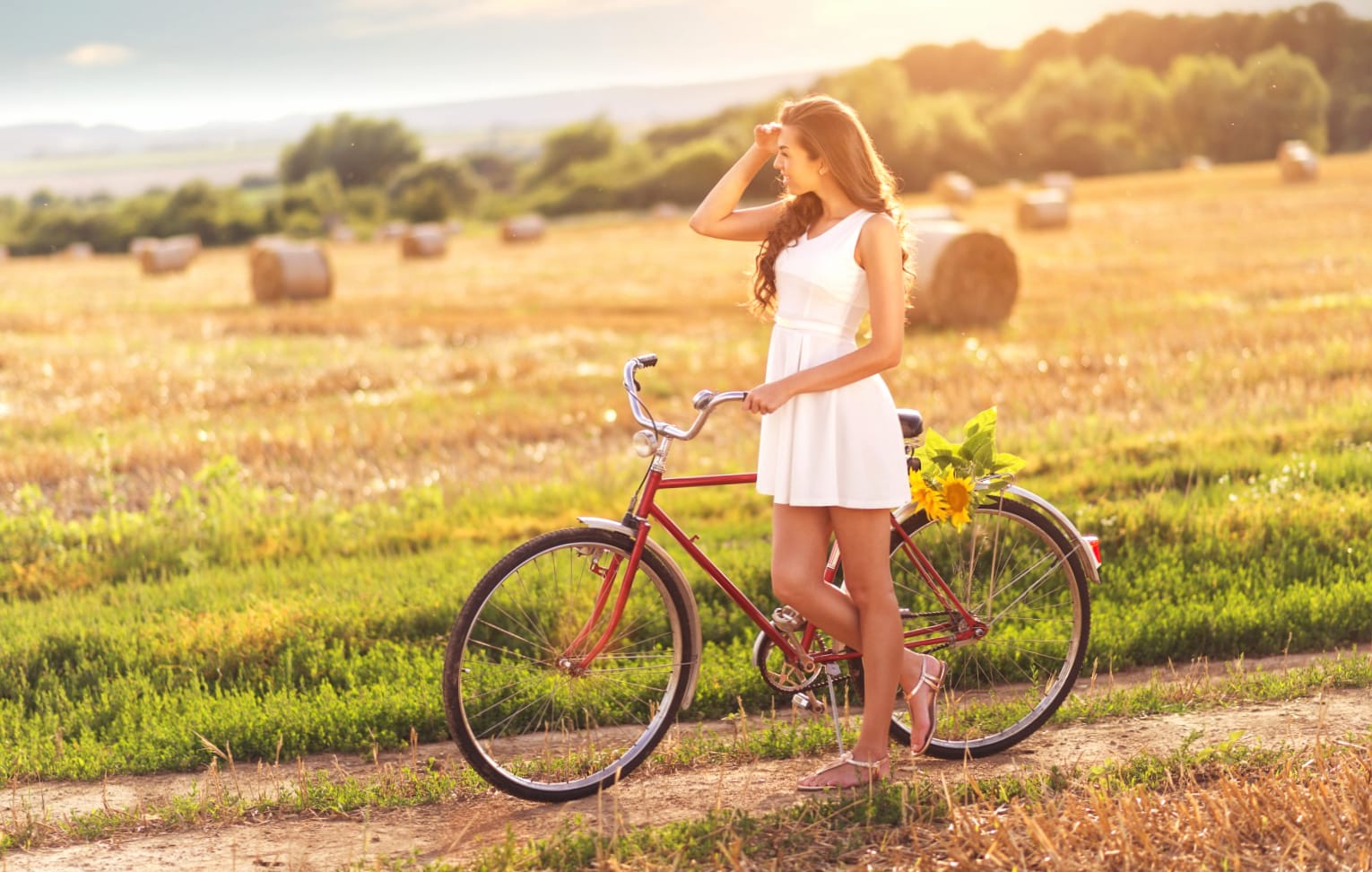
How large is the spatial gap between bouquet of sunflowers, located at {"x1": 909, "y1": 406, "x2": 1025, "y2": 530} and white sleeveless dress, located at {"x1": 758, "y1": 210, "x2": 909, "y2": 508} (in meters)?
0.35

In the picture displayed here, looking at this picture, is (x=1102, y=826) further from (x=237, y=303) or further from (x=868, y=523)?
(x=237, y=303)

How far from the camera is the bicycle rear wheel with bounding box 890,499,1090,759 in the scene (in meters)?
5.39

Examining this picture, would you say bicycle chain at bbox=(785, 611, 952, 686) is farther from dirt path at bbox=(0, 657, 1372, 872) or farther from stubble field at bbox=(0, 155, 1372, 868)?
stubble field at bbox=(0, 155, 1372, 868)

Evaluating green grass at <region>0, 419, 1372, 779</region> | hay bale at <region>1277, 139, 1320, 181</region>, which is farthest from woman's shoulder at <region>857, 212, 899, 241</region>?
hay bale at <region>1277, 139, 1320, 181</region>

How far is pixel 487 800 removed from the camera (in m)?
5.11

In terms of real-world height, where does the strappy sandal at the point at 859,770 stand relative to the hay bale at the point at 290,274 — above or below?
below

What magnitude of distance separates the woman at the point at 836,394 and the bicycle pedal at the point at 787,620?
21 cm

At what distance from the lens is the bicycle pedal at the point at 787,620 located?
514 cm

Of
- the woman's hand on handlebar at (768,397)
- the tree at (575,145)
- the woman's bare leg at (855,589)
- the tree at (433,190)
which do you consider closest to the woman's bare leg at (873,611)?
the woman's bare leg at (855,589)

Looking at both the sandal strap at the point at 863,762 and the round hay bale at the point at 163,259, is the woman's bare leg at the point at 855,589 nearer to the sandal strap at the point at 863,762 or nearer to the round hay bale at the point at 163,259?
the sandal strap at the point at 863,762

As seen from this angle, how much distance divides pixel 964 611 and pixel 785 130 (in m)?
1.85

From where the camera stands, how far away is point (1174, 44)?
33844 millimetres

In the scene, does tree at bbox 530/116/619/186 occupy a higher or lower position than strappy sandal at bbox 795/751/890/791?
higher

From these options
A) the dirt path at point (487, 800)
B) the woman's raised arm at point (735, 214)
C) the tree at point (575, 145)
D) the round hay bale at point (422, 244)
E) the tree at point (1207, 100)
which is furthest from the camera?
the tree at point (575, 145)
